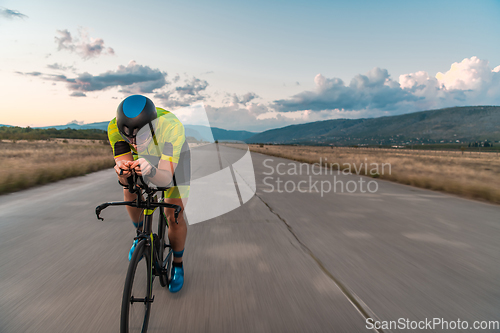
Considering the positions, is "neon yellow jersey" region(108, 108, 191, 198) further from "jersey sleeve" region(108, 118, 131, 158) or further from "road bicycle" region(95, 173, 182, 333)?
"road bicycle" region(95, 173, 182, 333)

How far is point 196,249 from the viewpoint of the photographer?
4.25 metres

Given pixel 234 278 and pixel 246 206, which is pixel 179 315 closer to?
pixel 234 278

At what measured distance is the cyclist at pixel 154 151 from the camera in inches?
85.5

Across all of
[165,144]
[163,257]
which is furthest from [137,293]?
[165,144]

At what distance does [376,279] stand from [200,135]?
3187 millimetres

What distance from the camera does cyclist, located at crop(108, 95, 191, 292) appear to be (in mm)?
2172

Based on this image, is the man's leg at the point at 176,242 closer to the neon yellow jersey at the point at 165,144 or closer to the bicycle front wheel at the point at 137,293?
the neon yellow jersey at the point at 165,144

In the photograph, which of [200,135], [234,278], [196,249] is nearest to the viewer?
[234,278]

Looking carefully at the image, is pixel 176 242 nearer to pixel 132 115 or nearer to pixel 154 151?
pixel 154 151

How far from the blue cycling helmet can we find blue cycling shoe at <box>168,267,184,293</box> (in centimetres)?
146

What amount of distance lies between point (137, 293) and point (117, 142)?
1.31 meters

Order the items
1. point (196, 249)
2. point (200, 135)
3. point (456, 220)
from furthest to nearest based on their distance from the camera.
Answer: point (456, 220) → point (200, 135) → point (196, 249)

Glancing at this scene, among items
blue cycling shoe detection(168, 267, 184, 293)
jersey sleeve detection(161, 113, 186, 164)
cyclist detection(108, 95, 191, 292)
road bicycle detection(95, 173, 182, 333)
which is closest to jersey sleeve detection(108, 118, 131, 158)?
cyclist detection(108, 95, 191, 292)

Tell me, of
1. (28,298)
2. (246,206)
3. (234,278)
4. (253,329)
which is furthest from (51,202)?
(253,329)
